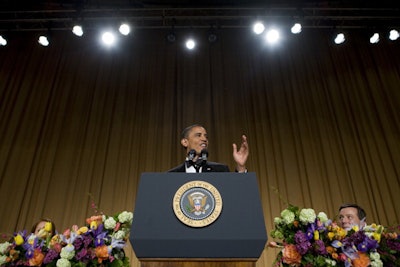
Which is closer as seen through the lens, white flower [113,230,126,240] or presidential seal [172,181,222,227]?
presidential seal [172,181,222,227]

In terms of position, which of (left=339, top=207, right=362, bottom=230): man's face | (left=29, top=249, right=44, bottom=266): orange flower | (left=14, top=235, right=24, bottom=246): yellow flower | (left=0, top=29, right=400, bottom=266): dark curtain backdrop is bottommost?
(left=29, top=249, right=44, bottom=266): orange flower

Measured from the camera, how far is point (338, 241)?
183cm

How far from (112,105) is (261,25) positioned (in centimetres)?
318

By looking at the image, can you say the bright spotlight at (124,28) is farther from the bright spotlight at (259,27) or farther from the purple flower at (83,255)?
the purple flower at (83,255)

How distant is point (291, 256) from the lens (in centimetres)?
179

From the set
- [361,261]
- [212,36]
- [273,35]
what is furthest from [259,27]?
[361,261]

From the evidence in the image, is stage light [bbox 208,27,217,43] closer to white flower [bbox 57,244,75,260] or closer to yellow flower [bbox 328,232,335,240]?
yellow flower [bbox 328,232,335,240]

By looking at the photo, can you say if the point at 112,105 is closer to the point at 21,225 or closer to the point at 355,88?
the point at 21,225

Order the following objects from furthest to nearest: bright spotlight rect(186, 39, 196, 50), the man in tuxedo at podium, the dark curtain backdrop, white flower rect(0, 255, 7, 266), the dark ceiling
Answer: bright spotlight rect(186, 39, 196, 50), the dark ceiling, the dark curtain backdrop, the man in tuxedo at podium, white flower rect(0, 255, 7, 266)

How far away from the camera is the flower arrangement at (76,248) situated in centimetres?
181

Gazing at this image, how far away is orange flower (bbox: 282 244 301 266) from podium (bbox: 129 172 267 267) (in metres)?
0.60

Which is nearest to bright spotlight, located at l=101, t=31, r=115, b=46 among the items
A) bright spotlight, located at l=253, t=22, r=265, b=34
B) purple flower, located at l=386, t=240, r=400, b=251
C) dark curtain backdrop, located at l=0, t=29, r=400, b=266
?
dark curtain backdrop, located at l=0, t=29, r=400, b=266

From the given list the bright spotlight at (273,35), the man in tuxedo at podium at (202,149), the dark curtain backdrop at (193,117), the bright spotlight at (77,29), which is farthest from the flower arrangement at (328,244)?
the bright spotlight at (77,29)

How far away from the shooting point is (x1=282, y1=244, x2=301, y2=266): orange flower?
1786 millimetres
